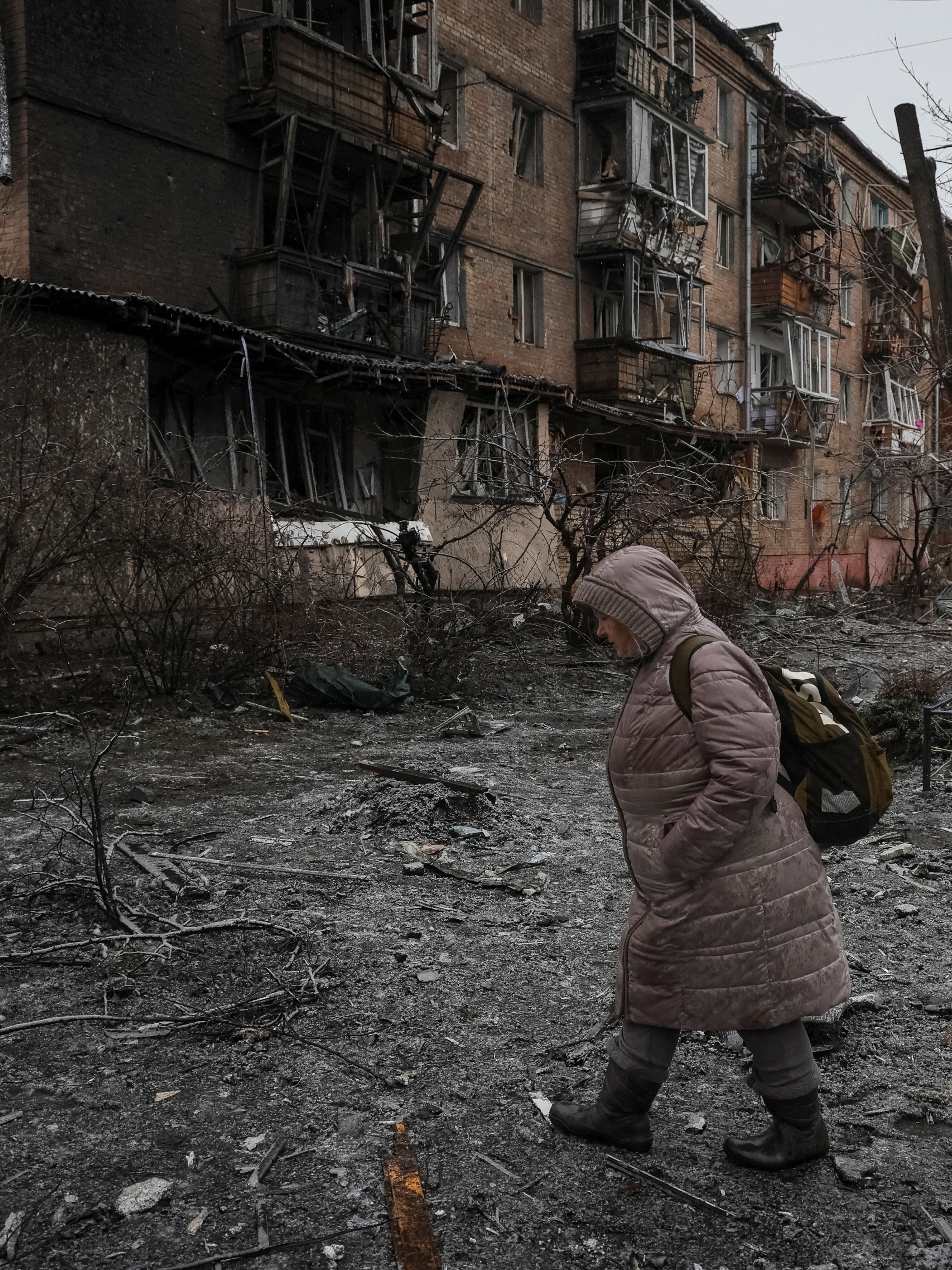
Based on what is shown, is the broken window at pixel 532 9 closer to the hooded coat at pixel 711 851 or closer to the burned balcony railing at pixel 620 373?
the burned balcony railing at pixel 620 373

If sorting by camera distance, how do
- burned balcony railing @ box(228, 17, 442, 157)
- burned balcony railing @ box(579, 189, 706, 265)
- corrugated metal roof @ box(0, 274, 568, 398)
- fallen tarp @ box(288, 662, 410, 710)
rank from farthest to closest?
burned balcony railing @ box(579, 189, 706, 265) → burned balcony railing @ box(228, 17, 442, 157) → corrugated metal roof @ box(0, 274, 568, 398) → fallen tarp @ box(288, 662, 410, 710)

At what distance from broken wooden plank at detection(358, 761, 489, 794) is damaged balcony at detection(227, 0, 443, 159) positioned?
11.4m

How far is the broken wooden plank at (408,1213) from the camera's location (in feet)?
8.66

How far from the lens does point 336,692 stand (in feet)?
36.8

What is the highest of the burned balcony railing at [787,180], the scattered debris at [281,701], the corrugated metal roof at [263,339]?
the burned balcony railing at [787,180]

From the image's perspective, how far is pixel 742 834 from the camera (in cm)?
276

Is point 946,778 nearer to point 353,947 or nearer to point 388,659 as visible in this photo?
point 353,947

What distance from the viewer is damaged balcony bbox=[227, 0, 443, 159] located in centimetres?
1611

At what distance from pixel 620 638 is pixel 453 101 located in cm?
2017

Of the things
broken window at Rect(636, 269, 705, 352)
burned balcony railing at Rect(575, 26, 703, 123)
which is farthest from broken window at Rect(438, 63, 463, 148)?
broken window at Rect(636, 269, 705, 352)

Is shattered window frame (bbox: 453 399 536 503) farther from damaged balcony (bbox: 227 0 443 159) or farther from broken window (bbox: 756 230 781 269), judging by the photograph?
broken window (bbox: 756 230 781 269)

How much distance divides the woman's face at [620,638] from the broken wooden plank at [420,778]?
4.22 m

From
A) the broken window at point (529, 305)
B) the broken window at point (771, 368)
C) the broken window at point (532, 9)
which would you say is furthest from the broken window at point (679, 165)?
the broken window at point (771, 368)

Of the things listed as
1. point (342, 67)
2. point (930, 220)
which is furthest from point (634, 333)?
point (930, 220)
